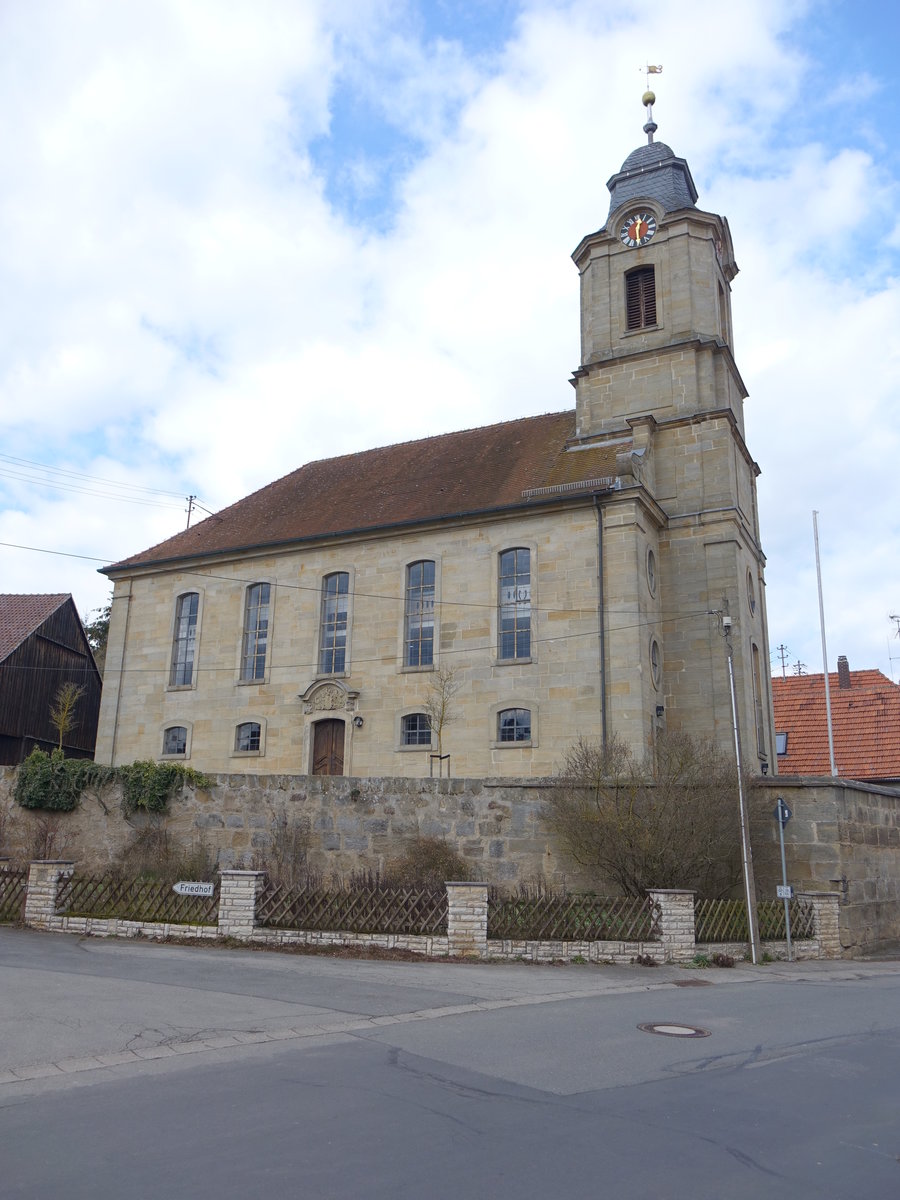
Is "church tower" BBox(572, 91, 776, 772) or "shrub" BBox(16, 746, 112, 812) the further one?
"church tower" BBox(572, 91, 776, 772)

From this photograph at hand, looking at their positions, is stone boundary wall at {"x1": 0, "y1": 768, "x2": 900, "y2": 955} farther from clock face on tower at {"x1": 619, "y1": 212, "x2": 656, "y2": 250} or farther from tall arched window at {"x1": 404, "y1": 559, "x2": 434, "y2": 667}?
clock face on tower at {"x1": 619, "y1": 212, "x2": 656, "y2": 250}

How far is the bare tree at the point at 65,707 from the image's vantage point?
28.6 metres

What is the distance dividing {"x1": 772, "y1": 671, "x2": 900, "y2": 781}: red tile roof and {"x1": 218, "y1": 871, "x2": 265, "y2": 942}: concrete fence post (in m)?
21.8

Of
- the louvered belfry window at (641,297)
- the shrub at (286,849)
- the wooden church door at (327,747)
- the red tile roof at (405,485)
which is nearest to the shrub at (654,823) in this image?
the shrub at (286,849)

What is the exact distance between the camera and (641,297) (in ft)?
97.8

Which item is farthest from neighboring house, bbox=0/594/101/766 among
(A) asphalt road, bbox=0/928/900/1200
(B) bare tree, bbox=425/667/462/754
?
(A) asphalt road, bbox=0/928/900/1200

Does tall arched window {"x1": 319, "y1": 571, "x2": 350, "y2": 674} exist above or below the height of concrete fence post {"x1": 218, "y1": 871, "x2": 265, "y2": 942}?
above

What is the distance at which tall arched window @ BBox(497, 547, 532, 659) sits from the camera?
83.5 ft

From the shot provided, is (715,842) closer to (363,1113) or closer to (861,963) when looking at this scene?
(861,963)

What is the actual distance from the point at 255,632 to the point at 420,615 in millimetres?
5654

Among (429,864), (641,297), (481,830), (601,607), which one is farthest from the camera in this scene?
(641,297)

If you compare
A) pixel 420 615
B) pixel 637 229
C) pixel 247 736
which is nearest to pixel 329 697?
pixel 247 736

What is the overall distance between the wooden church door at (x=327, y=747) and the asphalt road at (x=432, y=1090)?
564 inches

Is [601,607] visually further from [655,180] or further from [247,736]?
[655,180]
